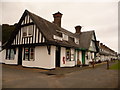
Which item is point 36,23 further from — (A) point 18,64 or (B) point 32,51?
(A) point 18,64

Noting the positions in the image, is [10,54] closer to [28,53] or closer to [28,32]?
[28,53]

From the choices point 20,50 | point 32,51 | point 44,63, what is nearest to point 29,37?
point 32,51

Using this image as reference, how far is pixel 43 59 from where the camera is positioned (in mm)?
12750

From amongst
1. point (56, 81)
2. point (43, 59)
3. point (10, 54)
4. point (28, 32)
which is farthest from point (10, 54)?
point (56, 81)

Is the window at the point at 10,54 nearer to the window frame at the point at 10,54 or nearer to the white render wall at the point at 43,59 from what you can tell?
the window frame at the point at 10,54

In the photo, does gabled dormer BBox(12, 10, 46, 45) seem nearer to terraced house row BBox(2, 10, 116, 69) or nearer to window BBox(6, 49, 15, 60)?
terraced house row BBox(2, 10, 116, 69)

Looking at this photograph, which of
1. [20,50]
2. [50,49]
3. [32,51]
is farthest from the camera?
[20,50]

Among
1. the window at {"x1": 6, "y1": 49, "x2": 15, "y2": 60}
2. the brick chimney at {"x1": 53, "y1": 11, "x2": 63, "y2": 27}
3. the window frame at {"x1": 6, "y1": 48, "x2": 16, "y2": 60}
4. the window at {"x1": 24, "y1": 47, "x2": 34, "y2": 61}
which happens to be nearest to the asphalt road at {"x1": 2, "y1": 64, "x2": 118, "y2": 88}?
the window at {"x1": 24, "y1": 47, "x2": 34, "y2": 61}

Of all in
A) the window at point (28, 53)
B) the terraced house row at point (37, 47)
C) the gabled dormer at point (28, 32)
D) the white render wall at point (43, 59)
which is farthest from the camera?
the window at point (28, 53)

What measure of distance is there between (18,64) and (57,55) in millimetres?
5537

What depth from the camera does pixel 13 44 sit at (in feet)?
52.1

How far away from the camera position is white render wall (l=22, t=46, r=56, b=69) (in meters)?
12.4

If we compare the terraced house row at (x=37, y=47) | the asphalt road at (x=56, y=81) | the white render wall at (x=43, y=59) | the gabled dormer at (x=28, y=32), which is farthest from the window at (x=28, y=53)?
the asphalt road at (x=56, y=81)

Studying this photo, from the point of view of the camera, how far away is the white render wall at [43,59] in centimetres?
1235
